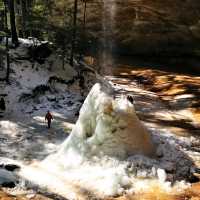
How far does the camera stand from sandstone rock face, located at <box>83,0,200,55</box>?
5428 centimetres

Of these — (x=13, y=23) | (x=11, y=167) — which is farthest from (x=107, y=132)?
(x=13, y=23)

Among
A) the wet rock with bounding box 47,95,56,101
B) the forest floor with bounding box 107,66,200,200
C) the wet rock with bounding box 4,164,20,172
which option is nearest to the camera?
the wet rock with bounding box 4,164,20,172

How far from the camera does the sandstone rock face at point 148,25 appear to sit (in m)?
54.3

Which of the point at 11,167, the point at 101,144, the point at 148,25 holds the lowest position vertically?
the point at 11,167

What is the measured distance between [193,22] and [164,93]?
1717 centimetres

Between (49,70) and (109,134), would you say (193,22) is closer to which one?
(49,70)

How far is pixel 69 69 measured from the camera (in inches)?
1457

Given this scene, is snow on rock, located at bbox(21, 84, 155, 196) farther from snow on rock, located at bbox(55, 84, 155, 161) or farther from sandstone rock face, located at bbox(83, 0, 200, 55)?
sandstone rock face, located at bbox(83, 0, 200, 55)

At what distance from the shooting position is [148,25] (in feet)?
185

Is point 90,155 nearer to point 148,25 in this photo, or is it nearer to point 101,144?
point 101,144

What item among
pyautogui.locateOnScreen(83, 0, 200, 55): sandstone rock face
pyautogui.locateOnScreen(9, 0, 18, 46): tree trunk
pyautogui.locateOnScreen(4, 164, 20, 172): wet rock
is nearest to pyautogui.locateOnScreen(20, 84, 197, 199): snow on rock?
pyautogui.locateOnScreen(4, 164, 20, 172): wet rock

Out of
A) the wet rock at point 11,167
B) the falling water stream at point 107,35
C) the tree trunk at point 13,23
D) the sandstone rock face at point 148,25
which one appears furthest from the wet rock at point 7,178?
the sandstone rock face at point 148,25

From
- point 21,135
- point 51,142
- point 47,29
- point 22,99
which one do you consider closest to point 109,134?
point 51,142

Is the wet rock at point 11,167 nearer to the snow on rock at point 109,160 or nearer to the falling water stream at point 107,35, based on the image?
the snow on rock at point 109,160
